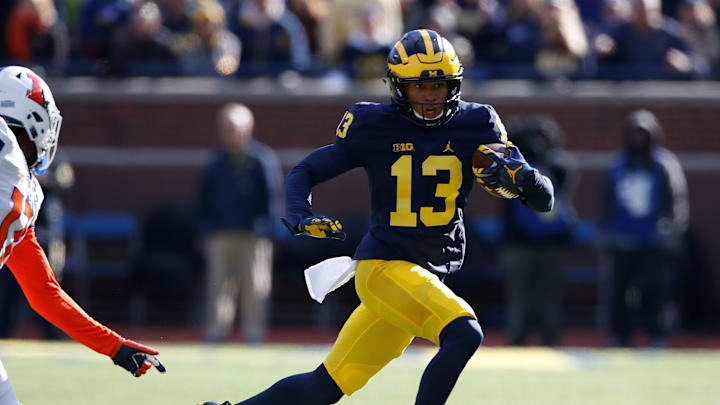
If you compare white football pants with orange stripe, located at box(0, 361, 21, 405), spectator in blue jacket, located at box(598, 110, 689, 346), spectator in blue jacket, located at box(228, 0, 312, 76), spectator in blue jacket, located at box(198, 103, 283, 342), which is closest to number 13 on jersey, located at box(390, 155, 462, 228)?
white football pants with orange stripe, located at box(0, 361, 21, 405)

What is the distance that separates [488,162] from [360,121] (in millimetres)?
574

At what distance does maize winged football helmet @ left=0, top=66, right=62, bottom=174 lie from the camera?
14.3 feet

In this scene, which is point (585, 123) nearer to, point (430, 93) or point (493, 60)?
point (493, 60)

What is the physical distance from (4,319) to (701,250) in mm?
6976

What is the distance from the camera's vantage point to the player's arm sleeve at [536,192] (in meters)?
4.78

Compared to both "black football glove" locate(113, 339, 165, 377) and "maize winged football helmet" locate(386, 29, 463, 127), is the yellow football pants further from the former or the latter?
"black football glove" locate(113, 339, 165, 377)

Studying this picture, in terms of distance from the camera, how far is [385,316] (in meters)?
4.85

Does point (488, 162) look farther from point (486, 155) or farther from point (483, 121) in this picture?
point (483, 121)

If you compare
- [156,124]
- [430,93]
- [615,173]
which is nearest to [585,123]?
[615,173]

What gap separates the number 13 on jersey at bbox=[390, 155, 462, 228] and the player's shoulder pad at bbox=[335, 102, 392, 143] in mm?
196

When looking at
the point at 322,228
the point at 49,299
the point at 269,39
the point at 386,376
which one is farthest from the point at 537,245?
the point at 49,299

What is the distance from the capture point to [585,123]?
12719 mm

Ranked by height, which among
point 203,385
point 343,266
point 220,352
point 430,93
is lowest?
point 220,352

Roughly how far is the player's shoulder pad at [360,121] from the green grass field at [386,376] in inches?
96.3
